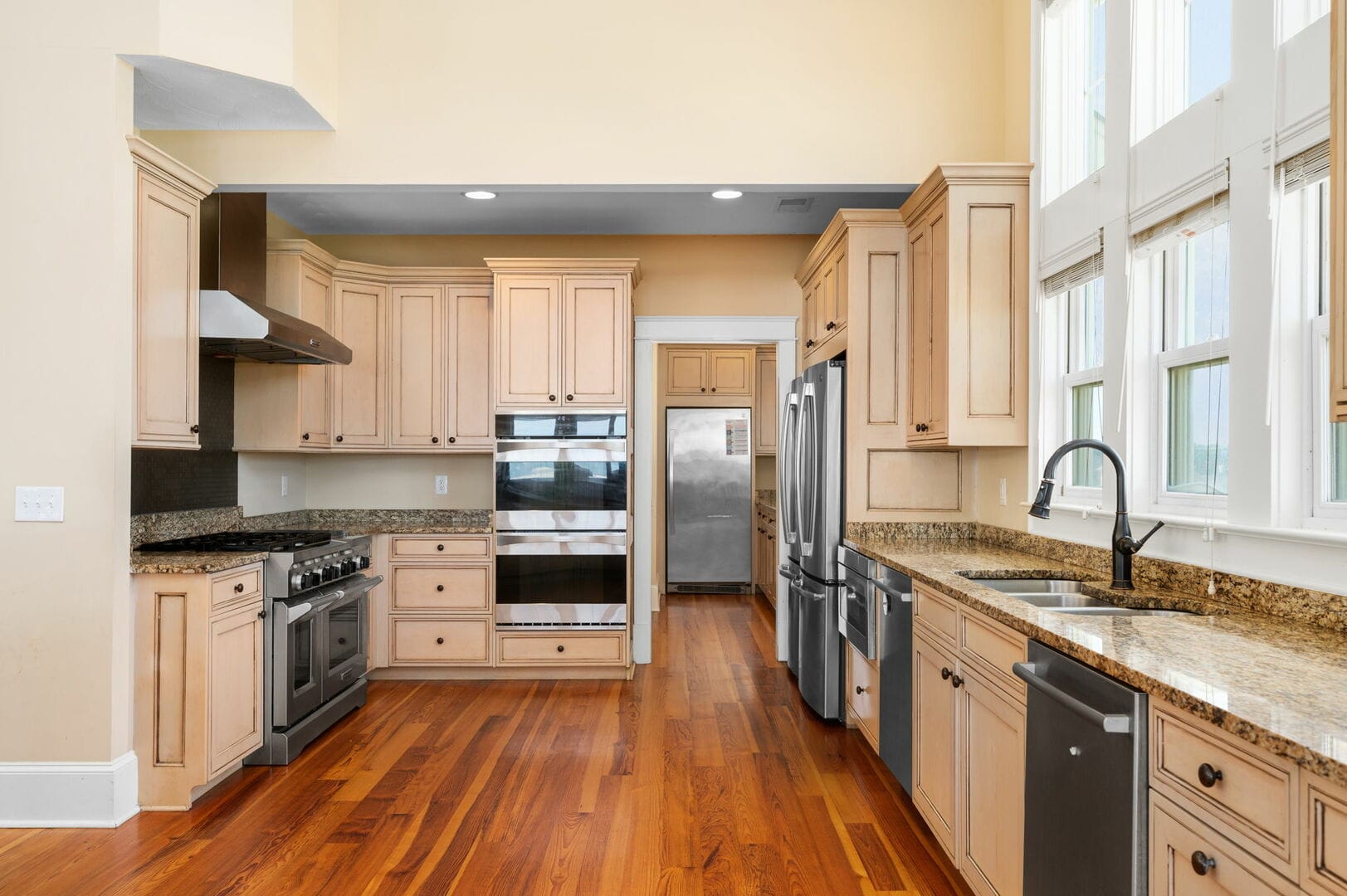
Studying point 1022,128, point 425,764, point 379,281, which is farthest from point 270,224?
point 1022,128

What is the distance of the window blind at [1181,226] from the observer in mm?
2213

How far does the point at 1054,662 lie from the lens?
1.72 m

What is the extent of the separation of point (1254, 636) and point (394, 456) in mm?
4664

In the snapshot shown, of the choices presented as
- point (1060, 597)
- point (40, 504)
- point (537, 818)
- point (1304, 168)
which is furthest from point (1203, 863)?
point (40, 504)

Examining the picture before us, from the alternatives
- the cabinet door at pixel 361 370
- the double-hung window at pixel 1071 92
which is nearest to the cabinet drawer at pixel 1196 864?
the double-hung window at pixel 1071 92

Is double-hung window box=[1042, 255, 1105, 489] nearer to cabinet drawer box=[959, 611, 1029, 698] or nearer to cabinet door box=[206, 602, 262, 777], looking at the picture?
cabinet drawer box=[959, 611, 1029, 698]

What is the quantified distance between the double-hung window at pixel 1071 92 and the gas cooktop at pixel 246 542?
11.0 feet

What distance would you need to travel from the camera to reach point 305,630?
3646 mm

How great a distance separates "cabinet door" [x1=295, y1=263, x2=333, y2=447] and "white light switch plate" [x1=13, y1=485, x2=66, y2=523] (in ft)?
5.51

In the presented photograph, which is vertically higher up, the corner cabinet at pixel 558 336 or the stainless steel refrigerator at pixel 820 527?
the corner cabinet at pixel 558 336

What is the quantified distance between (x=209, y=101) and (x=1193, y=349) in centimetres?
363

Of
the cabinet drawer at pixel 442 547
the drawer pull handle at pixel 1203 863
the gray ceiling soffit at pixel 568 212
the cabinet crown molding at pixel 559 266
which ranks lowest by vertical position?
the drawer pull handle at pixel 1203 863

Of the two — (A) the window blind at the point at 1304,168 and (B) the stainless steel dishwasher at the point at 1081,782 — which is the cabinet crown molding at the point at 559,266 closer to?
(A) the window blind at the point at 1304,168

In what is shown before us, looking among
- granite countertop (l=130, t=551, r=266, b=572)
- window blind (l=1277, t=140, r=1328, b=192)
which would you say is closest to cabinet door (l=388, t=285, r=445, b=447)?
granite countertop (l=130, t=551, r=266, b=572)
